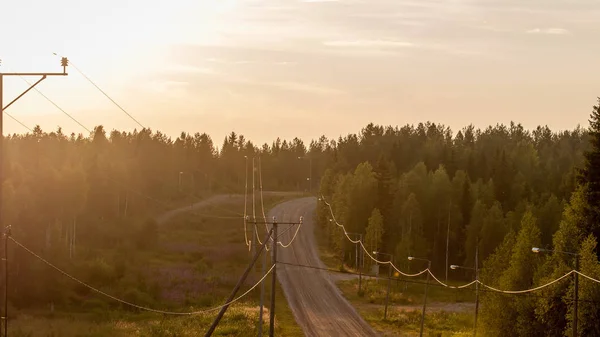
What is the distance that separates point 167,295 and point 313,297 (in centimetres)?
1585

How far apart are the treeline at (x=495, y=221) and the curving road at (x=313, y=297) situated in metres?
5.63

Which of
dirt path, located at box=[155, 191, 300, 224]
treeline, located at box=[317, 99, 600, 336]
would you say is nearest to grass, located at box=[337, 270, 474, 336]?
treeline, located at box=[317, 99, 600, 336]

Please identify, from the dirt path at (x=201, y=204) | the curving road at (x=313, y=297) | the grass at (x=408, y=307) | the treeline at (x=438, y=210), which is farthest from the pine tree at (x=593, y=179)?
the dirt path at (x=201, y=204)

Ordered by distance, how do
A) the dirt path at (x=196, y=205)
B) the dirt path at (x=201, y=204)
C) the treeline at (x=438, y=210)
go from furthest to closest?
the dirt path at (x=201, y=204), the dirt path at (x=196, y=205), the treeline at (x=438, y=210)

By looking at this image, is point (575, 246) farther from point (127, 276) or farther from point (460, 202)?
point (460, 202)

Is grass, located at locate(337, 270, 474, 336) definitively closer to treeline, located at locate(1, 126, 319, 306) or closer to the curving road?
the curving road

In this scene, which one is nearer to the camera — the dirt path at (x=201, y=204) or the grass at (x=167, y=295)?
the grass at (x=167, y=295)

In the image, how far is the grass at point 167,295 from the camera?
57188 millimetres

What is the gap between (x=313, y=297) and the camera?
259 feet

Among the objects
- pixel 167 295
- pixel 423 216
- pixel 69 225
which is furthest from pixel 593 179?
pixel 69 225

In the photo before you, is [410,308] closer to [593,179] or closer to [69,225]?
[593,179]

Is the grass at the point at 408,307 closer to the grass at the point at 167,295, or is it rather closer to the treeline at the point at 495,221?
the treeline at the point at 495,221

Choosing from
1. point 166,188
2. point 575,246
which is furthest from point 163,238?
point 575,246

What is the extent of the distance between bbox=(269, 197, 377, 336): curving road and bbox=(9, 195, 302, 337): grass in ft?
5.62
